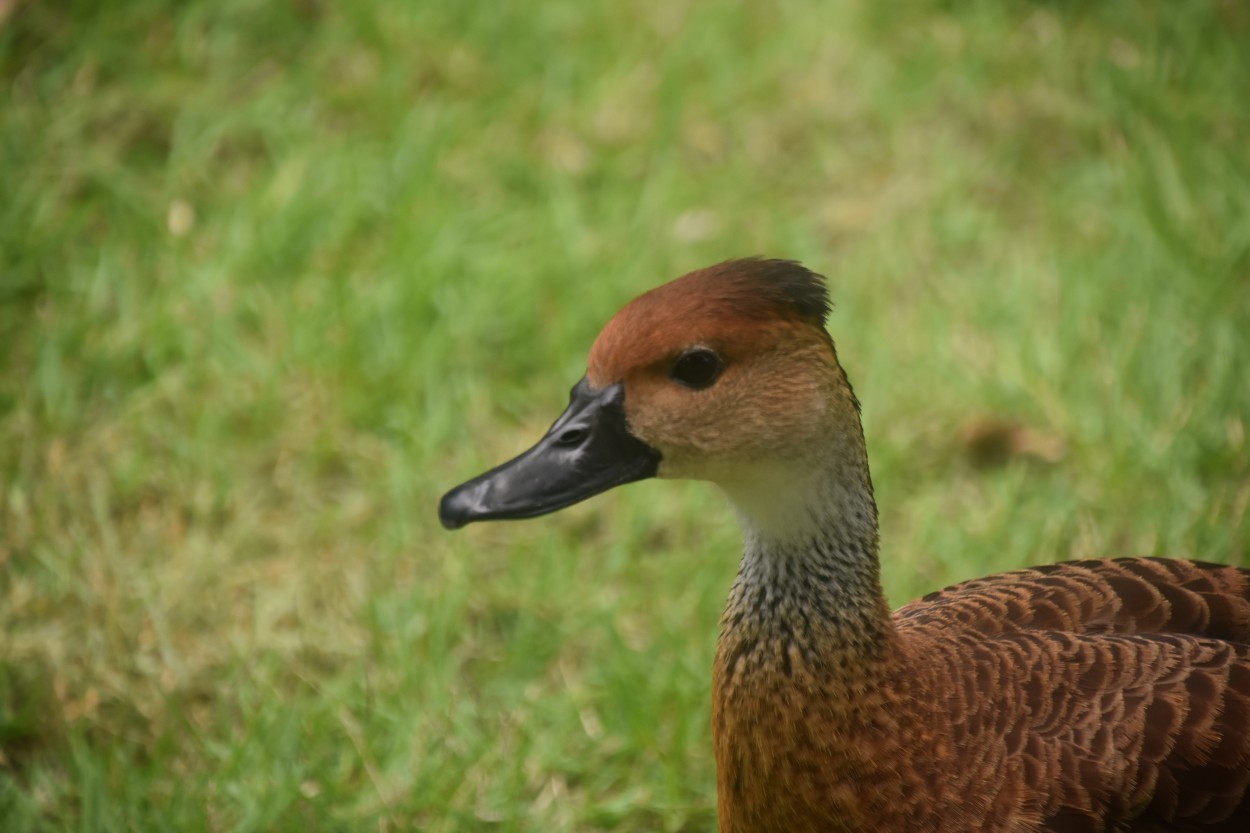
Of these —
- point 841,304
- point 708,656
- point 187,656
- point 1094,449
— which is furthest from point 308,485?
point 1094,449

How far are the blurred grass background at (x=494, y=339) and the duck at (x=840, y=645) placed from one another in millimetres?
687

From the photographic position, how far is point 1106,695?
2031mm

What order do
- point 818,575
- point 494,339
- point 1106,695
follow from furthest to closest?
point 494,339
point 818,575
point 1106,695

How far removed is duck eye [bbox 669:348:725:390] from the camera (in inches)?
80.0

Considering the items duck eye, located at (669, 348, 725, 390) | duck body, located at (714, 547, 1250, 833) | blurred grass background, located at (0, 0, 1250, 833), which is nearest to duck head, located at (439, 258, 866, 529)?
duck eye, located at (669, 348, 725, 390)

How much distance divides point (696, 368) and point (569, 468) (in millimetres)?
249

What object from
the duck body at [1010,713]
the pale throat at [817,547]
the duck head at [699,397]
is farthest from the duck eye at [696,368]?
the duck body at [1010,713]

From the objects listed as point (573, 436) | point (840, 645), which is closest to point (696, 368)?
point (573, 436)

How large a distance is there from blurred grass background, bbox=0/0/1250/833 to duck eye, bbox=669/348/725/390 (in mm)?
1003

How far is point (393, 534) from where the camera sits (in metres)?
3.20

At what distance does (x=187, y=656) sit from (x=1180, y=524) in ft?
7.50

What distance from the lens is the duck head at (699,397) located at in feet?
6.64

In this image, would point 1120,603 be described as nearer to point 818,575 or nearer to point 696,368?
point 818,575

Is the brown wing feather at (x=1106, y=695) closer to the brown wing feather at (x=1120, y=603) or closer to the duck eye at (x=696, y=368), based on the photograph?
the brown wing feather at (x=1120, y=603)
